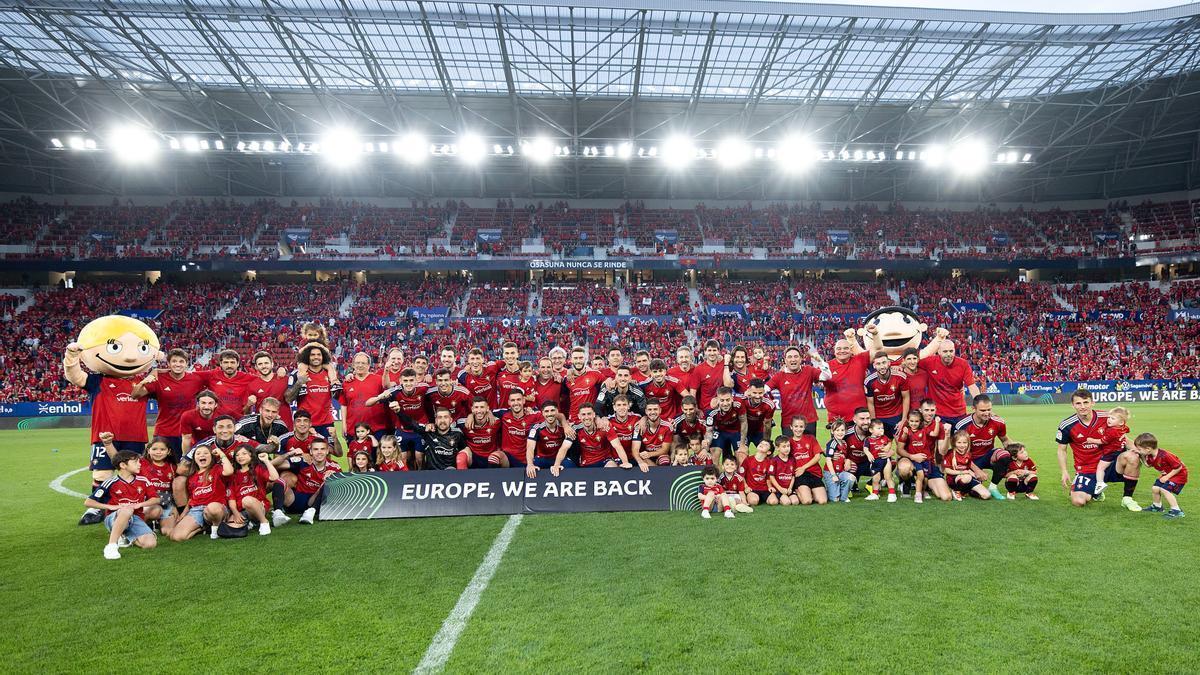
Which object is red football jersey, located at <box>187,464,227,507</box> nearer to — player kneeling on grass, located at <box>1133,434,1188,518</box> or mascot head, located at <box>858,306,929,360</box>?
mascot head, located at <box>858,306,929,360</box>

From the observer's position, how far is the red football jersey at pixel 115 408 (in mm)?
7684

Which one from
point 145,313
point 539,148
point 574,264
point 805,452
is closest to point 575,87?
point 539,148

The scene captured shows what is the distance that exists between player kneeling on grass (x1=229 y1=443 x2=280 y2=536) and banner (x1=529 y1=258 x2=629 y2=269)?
2850 centimetres

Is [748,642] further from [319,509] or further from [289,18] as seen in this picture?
[289,18]

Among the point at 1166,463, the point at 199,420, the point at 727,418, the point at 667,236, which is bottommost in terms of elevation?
the point at 1166,463

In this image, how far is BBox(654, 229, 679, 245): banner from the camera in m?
37.9

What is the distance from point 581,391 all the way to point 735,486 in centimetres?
245

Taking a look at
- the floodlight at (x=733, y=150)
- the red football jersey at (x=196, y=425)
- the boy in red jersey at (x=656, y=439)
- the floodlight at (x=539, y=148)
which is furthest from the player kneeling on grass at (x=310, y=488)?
the floodlight at (x=733, y=150)

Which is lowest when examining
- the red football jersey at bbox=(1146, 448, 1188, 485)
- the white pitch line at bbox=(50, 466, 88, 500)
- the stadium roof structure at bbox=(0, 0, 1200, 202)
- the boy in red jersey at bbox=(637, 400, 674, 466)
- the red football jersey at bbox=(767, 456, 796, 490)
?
the white pitch line at bbox=(50, 466, 88, 500)

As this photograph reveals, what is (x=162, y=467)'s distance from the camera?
6824 mm

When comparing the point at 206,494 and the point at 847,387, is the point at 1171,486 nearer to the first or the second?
the point at 847,387

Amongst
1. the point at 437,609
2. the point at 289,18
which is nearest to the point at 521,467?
the point at 437,609

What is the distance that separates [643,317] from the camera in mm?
33531

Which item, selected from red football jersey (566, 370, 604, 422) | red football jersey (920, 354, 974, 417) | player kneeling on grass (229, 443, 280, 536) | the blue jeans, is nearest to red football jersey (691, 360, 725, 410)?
red football jersey (566, 370, 604, 422)
